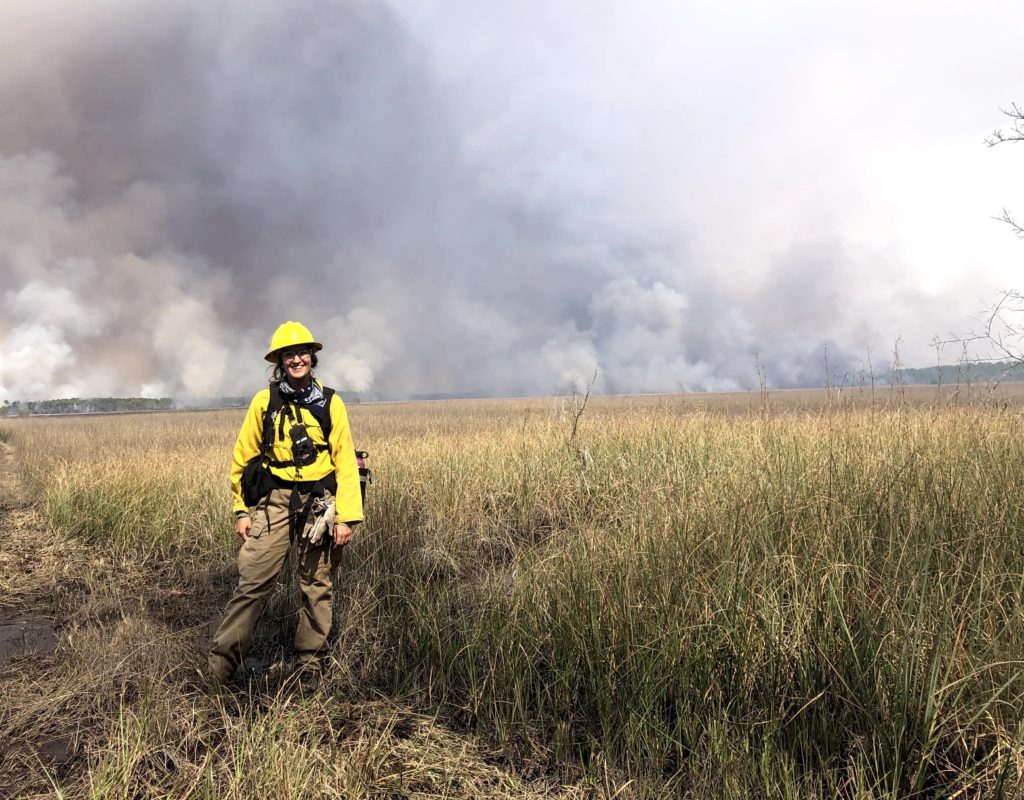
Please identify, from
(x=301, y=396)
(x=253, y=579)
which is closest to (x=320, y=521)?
(x=253, y=579)

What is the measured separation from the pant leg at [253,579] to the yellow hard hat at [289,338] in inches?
37.3

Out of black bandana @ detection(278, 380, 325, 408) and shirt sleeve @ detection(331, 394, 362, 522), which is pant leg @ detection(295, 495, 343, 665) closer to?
shirt sleeve @ detection(331, 394, 362, 522)

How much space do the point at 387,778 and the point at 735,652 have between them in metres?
1.69

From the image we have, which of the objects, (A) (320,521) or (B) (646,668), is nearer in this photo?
(B) (646,668)

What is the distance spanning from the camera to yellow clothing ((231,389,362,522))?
369 cm

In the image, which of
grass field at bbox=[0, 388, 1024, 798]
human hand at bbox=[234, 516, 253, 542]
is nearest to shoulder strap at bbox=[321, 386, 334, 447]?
human hand at bbox=[234, 516, 253, 542]

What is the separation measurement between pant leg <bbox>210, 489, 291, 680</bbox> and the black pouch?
6 centimetres

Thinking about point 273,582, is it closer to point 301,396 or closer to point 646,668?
point 301,396

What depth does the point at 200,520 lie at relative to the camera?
278 inches

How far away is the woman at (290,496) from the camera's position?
3602mm

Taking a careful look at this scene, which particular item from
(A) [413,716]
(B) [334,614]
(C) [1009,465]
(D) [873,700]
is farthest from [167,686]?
(C) [1009,465]

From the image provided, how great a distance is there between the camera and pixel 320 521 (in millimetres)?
3654

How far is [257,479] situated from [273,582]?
699 millimetres

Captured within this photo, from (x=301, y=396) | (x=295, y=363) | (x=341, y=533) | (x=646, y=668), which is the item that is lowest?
(x=646, y=668)
